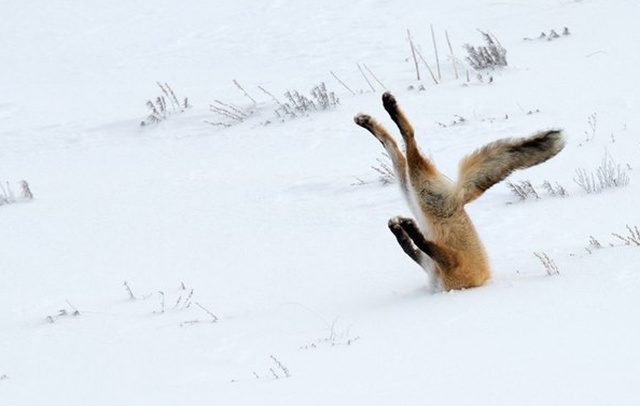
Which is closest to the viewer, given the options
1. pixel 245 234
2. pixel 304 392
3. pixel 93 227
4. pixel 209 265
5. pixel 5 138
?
pixel 304 392

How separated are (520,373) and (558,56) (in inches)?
310

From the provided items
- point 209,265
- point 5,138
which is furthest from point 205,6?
point 209,265

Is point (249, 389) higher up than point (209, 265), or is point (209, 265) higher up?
point (249, 389)

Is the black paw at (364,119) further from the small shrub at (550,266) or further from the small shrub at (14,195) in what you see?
the small shrub at (14,195)

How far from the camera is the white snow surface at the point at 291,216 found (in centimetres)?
503

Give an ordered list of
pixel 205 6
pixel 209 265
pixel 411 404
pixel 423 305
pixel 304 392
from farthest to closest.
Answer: pixel 205 6
pixel 209 265
pixel 423 305
pixel 304 392
pixel 411 404

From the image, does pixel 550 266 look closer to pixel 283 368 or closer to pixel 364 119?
pixel 364 119

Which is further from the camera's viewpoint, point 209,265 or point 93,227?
point 93,227

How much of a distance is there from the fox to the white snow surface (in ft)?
0.66

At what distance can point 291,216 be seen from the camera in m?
8.96

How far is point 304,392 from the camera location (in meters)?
4.79

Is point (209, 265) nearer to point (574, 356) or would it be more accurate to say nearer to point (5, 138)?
point (574, 356)

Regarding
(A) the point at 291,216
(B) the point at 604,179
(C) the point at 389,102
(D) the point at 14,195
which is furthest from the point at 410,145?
(D) the point at 14,195

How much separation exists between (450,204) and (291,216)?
2.81 m
